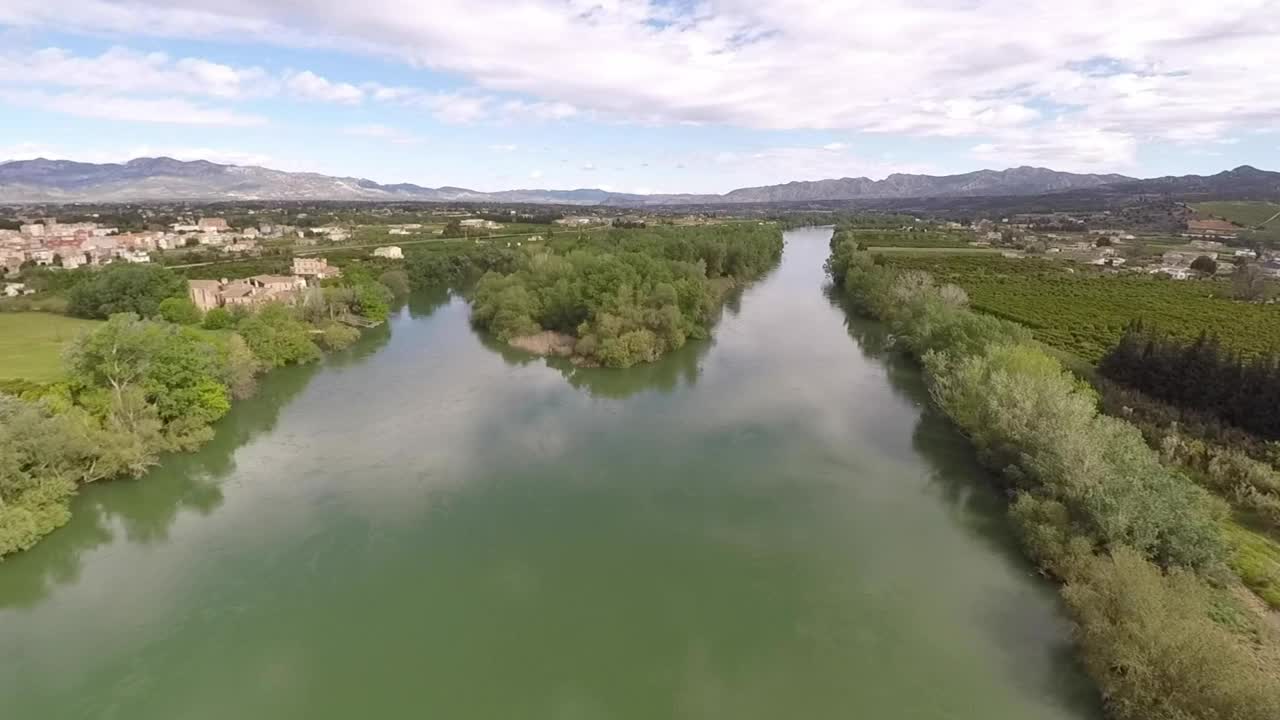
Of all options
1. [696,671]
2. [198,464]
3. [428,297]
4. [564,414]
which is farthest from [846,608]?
[428,297]

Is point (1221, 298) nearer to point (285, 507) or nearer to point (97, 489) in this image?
point (285, 507)

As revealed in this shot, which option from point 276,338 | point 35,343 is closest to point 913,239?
point 276,338

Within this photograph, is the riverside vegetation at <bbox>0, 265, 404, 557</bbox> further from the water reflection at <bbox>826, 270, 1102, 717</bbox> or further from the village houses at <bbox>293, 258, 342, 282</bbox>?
the water reflection at <bbox>826, 270, 1102, 717</bbox>

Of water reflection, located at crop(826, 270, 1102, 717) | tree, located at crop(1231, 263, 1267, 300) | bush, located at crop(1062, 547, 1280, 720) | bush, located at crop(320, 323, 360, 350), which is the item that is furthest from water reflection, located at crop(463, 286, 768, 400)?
tree, located at crop(1231, 263, 1267, 300)

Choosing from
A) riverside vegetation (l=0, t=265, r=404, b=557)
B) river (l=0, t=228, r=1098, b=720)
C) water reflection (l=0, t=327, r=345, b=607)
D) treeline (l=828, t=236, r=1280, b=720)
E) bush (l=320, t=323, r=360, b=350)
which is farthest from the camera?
bush (l=320, t=323, r=360, b=350)

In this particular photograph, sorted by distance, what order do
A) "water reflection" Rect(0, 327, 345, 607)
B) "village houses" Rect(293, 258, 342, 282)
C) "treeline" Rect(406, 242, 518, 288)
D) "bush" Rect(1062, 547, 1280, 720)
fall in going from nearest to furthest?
1. "bush" Rect(1062, 547, 1280, 720)
2. "water reflection" Rect(0, 327, 345, 607)
3. "village houses" Rect(293, 258, 342, 282)
4. "treeline" Rect(406, 242, 518, 288)

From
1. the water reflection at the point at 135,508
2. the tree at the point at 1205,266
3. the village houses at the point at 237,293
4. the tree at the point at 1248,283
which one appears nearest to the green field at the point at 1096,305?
the tree at the point at 1248,283

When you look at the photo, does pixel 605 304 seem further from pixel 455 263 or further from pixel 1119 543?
pixel 455 263

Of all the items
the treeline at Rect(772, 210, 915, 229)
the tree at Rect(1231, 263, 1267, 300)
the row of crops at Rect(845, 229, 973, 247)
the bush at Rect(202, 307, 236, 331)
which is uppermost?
the treeline at Rect(772, 210, 915, 229)
